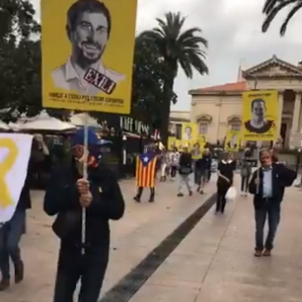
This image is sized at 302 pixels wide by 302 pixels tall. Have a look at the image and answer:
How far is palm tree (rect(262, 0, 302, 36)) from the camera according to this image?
840 inches

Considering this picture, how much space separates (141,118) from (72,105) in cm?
2478

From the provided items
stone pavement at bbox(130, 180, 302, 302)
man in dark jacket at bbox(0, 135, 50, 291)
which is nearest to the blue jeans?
man in dark jacket at bbox(0, 135, 50, 291)

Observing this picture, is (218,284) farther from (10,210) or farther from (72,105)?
(72,105)

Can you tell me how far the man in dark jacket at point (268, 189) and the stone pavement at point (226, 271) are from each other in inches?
16.9

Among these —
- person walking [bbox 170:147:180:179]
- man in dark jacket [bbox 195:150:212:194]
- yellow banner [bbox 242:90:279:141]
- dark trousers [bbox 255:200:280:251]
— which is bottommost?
person walking [bbox 170:147:180:179]

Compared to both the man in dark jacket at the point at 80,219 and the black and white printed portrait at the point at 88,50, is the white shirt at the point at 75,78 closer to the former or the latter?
the black and white printed portrait at the point at 88,50

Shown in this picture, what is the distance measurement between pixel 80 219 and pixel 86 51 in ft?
3.95

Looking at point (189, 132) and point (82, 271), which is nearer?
point (82, 271)

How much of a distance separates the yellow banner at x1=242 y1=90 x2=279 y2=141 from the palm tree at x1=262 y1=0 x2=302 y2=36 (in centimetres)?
1106

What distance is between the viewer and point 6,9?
52.7ft

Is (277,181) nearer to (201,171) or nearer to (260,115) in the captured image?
(260,115)

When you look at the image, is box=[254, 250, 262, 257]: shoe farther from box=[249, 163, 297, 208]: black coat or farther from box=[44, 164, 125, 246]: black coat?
box=[44, 164, 125, 246]: black coat

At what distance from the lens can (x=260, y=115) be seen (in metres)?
11.5

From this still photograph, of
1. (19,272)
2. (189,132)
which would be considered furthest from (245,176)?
(19,272)
